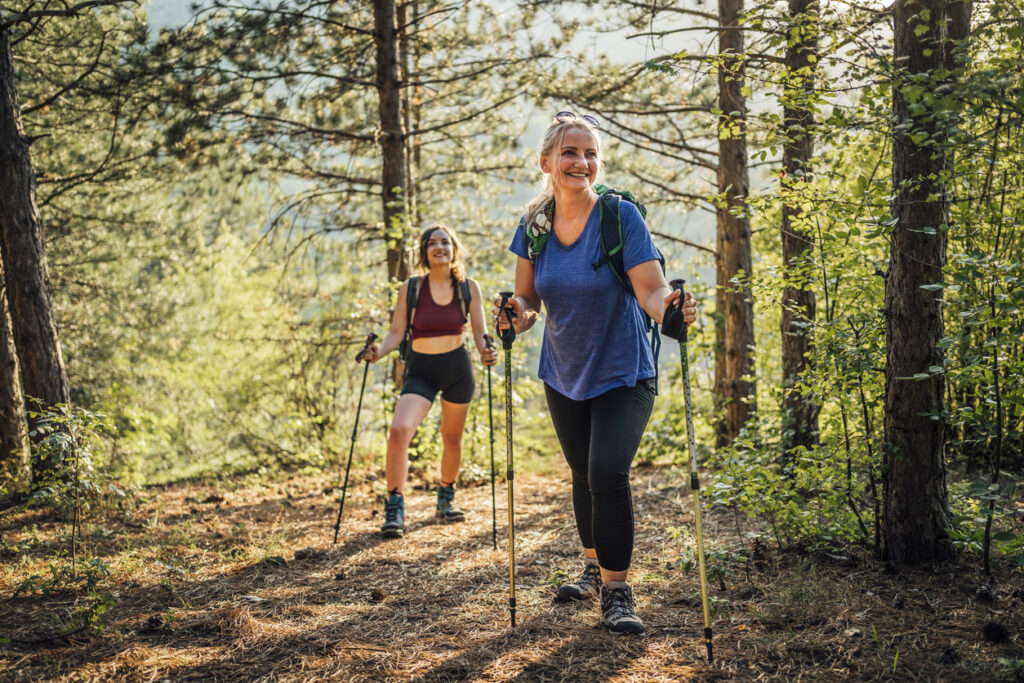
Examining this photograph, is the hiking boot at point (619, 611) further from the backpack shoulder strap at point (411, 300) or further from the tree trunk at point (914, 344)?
the backpack shoulder strap at point (411, 300)

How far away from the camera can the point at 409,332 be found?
18.9 feet

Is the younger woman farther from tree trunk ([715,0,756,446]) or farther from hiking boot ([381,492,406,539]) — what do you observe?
tree trunk ([715,0,756,446])

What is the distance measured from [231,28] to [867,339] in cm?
771

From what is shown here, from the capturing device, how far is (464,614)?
12.0 feet

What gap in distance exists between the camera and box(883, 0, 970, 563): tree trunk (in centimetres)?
338

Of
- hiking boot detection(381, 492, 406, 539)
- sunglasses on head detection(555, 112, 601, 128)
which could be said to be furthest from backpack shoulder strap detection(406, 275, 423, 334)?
sunglasses on head detection(555, 112, 601, 128)

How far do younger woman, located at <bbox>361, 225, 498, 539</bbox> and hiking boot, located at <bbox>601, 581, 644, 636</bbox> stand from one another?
8.62 feet

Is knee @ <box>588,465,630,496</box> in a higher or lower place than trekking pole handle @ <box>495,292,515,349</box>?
lower

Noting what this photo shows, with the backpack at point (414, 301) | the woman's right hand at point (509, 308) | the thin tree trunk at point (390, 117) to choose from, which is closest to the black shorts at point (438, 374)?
the backpack at point (414, 301)

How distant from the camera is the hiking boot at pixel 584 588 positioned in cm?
364

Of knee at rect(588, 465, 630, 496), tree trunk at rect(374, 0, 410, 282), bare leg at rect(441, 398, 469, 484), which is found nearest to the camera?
knee at rect(588, 465, 630, 496)

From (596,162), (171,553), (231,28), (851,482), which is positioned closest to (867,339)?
(851,482)

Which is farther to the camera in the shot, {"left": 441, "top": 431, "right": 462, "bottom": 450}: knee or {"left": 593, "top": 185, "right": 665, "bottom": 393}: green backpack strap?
{"left": 441, "top": 431, "right": 462, "bottom": 450}: knee

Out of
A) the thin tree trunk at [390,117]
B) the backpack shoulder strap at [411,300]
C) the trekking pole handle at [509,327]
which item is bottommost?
the trekking pole handle at [509,327]
